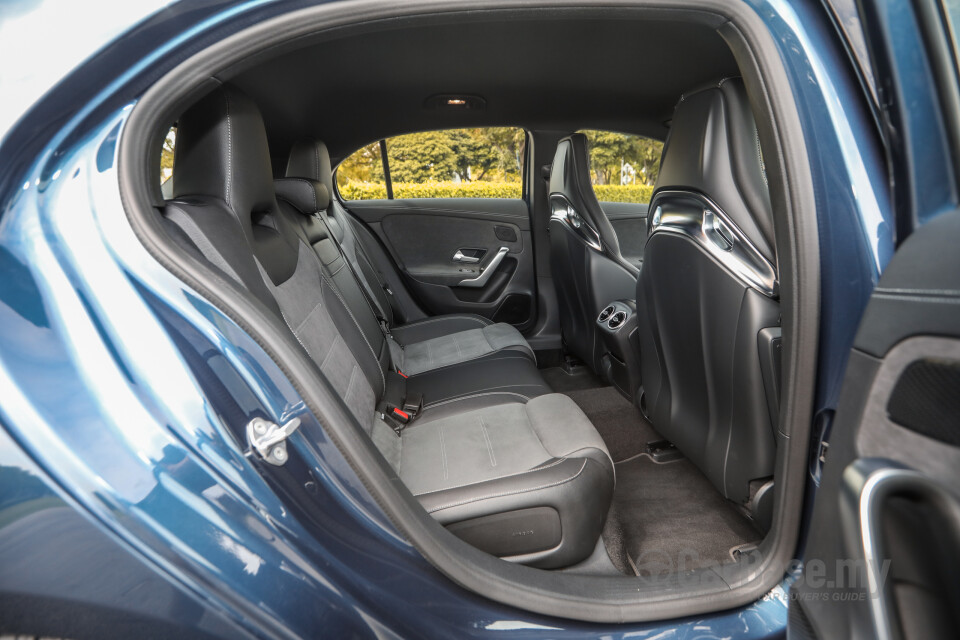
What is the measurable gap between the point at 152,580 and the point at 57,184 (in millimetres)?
467

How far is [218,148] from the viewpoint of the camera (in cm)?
115

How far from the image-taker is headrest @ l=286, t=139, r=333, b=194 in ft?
7.39

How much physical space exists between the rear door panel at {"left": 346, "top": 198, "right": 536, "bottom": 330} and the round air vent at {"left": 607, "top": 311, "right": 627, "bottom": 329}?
85 centimetres

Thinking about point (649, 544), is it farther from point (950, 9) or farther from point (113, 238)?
point (113, 238)

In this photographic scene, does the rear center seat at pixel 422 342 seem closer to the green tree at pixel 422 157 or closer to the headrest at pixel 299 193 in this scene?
the headrest at pixel 299 193

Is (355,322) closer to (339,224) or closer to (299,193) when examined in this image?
(299,193)

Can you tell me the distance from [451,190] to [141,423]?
2.83 meters

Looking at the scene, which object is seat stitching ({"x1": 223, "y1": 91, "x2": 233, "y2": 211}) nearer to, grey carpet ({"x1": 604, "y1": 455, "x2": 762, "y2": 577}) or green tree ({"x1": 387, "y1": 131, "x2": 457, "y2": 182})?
grey carpet ({"x1": 604, "y1": 455, "x2": 762, "y2": 577})

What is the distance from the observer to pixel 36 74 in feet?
2.10

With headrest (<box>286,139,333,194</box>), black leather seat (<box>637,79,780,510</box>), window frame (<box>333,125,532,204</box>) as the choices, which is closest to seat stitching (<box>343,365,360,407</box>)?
black leather seat (<box>637,79,780,510</box>)

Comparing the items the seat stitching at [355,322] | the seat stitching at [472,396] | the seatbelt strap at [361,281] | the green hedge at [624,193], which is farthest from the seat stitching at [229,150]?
the green hedge at [624,193]

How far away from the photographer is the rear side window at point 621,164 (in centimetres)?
265

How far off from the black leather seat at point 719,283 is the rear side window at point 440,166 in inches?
67.0

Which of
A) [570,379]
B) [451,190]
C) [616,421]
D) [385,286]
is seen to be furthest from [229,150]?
[451,190]
